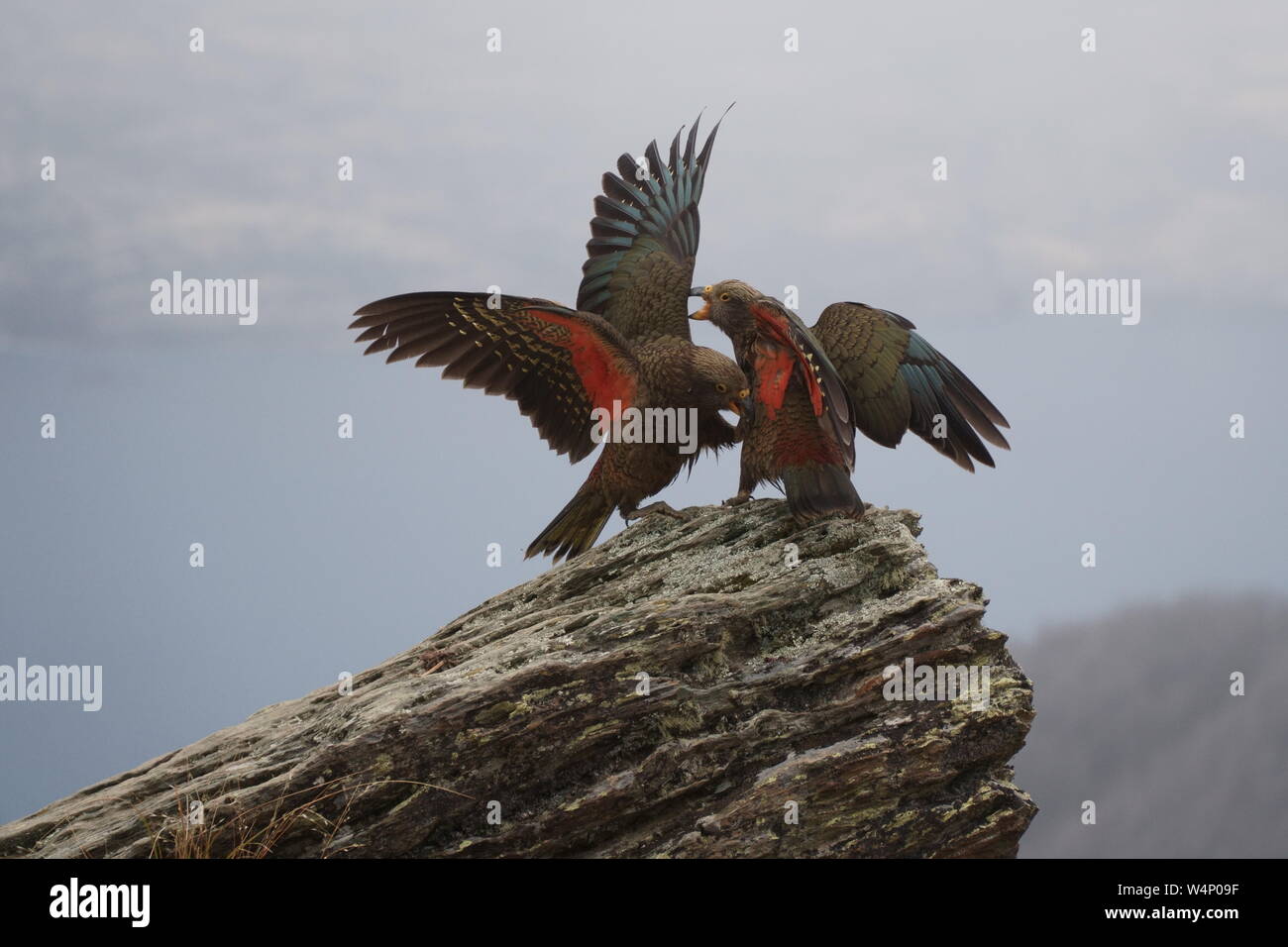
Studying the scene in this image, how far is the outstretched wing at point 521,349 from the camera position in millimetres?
6684

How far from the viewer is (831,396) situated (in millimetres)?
5777

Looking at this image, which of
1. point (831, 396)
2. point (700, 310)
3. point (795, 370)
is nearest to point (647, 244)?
point (700, 310)

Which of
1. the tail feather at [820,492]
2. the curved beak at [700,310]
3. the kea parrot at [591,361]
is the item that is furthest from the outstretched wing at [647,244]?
the tail feather at [820,492]

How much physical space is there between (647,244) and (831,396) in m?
2.56

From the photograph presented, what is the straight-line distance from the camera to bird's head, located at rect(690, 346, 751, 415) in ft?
21.0

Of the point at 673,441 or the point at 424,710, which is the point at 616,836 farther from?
the point at 673,441

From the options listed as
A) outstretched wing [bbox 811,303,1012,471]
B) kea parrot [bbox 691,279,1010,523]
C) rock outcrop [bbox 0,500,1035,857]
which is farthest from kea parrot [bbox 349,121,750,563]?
rock outcrop [bbox 0,500,1035,857]

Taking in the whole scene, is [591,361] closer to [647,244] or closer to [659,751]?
[647,244]

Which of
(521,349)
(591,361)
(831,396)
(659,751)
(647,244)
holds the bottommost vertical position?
(659,751)

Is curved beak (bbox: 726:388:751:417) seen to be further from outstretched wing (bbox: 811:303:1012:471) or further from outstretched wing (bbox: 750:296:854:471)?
outstretched wing (bbox: 811:303:1012:471)

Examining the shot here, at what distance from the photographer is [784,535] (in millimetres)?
6328

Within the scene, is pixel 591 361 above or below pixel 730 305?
below
